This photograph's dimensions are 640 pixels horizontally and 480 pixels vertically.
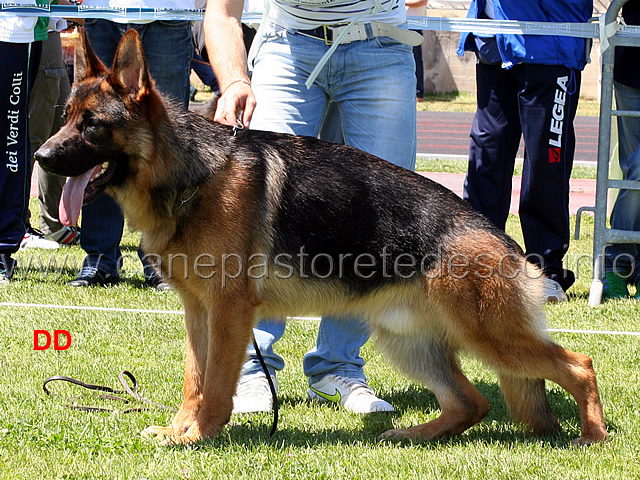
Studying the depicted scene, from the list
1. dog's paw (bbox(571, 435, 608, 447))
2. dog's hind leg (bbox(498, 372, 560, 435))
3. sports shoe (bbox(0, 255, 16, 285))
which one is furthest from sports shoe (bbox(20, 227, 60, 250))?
dog's paw (bbox(571, 435, 608, 447))

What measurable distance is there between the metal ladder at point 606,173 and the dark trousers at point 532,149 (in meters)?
0.21

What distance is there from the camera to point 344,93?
3.85 metres

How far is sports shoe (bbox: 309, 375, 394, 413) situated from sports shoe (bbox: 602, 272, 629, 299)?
2.65 metres

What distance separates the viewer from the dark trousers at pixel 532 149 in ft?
18.1

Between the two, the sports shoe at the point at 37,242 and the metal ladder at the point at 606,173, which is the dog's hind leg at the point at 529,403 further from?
the sports shoe at the point at 37,242

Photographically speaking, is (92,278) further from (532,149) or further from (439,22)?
(532,149)

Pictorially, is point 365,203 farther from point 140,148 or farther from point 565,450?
point 565,450

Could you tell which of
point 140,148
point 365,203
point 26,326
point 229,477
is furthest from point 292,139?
point 26,326

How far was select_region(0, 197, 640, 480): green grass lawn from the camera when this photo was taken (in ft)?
9.76

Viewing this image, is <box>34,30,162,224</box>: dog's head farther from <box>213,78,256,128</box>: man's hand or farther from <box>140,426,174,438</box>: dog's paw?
<box>140,426,174,438</box>: dog's paw

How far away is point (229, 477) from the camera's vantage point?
289 centimetres

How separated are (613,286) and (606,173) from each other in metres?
0.84

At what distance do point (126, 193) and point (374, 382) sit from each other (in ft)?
5.78

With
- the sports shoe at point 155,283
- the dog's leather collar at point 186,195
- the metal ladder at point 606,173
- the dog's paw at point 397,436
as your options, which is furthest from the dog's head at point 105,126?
the metal ladder at point 606,173
